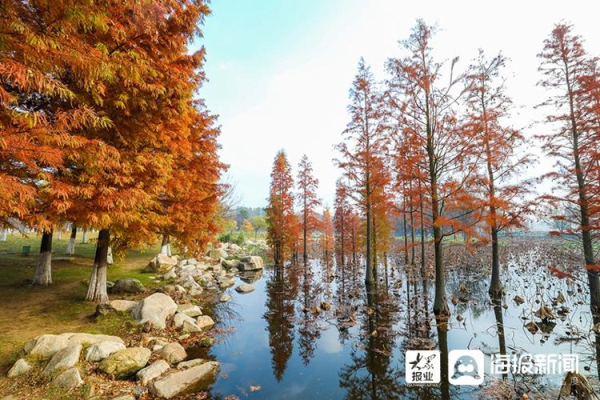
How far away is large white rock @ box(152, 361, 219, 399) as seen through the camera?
5363 mm

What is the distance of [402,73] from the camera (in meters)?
11.0

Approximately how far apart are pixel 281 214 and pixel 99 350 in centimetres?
2148

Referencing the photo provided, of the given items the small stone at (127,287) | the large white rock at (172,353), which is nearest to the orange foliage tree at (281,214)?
the small stone at (127,287)

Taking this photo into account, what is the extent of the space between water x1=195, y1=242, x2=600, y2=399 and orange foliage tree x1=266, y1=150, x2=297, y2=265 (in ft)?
39.8

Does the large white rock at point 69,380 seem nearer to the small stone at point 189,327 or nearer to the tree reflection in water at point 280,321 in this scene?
the small stone at point 189,327

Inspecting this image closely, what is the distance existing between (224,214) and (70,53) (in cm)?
2239

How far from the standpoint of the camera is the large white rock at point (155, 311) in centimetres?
868

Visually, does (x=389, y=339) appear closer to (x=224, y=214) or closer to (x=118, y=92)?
(x=118, y=92)

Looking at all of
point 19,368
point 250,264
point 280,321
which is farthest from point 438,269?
point 250,264

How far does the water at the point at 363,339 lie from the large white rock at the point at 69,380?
263 centimetres

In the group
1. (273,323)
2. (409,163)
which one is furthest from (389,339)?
(409,163)

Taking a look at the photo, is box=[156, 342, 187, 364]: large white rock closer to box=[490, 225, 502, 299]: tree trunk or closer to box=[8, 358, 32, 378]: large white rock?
box=[8, 358, 32, 378]: large white rock

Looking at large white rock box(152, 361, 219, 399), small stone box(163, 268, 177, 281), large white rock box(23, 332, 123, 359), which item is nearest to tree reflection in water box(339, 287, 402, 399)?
large white rock box(152, 361, 219, 399)

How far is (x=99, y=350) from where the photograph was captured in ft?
20.1
